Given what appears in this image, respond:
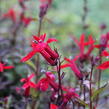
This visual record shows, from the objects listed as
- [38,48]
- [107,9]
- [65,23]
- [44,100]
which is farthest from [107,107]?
[107,9]

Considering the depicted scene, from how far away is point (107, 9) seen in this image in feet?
18.1

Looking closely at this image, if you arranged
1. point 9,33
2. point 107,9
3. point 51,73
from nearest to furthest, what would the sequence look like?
1. point 51,73
2. point 9,33
3. point 107,9

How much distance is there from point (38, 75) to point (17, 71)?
466 mm

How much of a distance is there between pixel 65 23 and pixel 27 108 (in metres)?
2.64

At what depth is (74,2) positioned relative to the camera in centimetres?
558

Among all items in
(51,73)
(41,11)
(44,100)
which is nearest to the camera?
(51,73)

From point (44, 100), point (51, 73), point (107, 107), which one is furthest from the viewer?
point (107, 107)

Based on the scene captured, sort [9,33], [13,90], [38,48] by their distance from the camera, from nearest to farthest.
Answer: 1. [38,48]
2. [13,90]
3. [9,33]

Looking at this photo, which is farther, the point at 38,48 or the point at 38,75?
the point at 38,75

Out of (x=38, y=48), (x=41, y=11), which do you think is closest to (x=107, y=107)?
(x=41, y=11)

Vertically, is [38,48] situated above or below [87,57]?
below

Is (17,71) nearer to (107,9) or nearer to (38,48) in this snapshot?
(38,48)

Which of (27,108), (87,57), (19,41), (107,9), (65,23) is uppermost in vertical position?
(107,9)

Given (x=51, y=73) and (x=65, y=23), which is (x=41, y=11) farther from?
(x=65, y=23)
